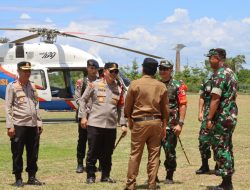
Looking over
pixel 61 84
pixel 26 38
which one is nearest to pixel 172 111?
pixel 61 84

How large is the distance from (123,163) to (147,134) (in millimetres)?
3319

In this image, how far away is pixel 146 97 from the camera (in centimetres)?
754

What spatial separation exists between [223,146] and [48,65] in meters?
14.2

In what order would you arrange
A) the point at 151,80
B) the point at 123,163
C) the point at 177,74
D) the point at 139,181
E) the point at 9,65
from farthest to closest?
the point at 177,74 < the point at 9,65 < the point at 123,163 < the point at 139,181 < the point at 151,80

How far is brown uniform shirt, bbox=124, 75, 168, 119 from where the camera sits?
7539 mm

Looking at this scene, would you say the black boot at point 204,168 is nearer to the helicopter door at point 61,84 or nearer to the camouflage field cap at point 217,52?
the camouflage field cap at point 217,52

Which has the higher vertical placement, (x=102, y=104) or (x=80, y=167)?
(x=102, y=104)

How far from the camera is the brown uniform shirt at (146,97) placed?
7539 mm

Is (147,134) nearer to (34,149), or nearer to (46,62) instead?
(34,149)

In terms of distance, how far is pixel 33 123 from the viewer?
8305mm

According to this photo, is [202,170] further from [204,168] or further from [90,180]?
[90,180]

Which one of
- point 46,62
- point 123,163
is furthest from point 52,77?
point 123,163

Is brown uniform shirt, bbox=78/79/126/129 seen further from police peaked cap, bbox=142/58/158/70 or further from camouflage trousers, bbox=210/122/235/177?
camouflage trousers, bbox=210/122/235/177

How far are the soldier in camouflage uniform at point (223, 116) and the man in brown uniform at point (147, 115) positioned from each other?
2.12ft
